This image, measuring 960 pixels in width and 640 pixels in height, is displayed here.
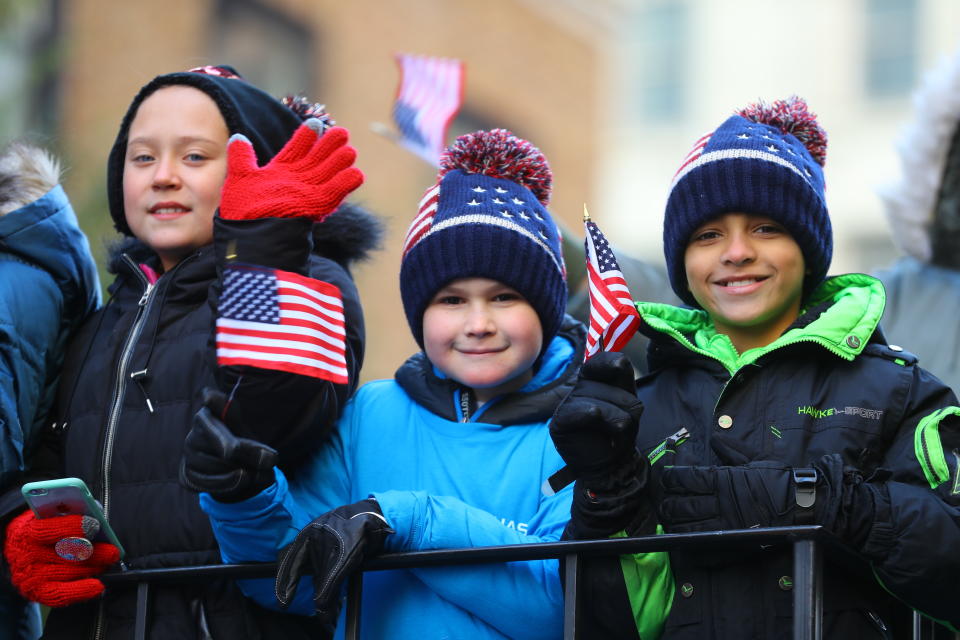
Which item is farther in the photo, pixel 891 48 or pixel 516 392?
pixel 891 48

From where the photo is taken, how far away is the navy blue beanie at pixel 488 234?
11.2 ft

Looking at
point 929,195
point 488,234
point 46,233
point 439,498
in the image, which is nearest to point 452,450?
point 439,498

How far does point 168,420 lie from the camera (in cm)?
334

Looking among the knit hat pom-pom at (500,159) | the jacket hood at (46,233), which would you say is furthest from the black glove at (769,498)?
the jacket hood at (46,233)

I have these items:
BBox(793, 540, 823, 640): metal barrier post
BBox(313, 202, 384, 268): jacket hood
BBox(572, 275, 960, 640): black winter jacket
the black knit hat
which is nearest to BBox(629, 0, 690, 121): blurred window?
BBox(313, 202, 384, 268): jacket hood

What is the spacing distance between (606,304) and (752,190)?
501 millimetres

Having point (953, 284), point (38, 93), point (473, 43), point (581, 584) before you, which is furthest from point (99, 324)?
point (473, 43)

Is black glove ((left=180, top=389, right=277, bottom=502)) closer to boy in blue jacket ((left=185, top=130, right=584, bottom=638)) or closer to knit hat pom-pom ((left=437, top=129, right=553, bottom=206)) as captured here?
boy in blue jacket ((left=185, top=130, right=584, bottom=638))

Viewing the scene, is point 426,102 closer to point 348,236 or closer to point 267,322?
point 348,236

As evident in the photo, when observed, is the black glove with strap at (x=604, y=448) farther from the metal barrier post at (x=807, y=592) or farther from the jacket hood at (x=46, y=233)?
the jacket hood at (x=46, y=233)

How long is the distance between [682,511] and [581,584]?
0.87ft

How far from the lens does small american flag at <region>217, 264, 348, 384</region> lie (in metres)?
2.99

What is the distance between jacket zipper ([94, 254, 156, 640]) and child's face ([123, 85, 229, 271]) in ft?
0.51

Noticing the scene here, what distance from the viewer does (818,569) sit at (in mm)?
2584
